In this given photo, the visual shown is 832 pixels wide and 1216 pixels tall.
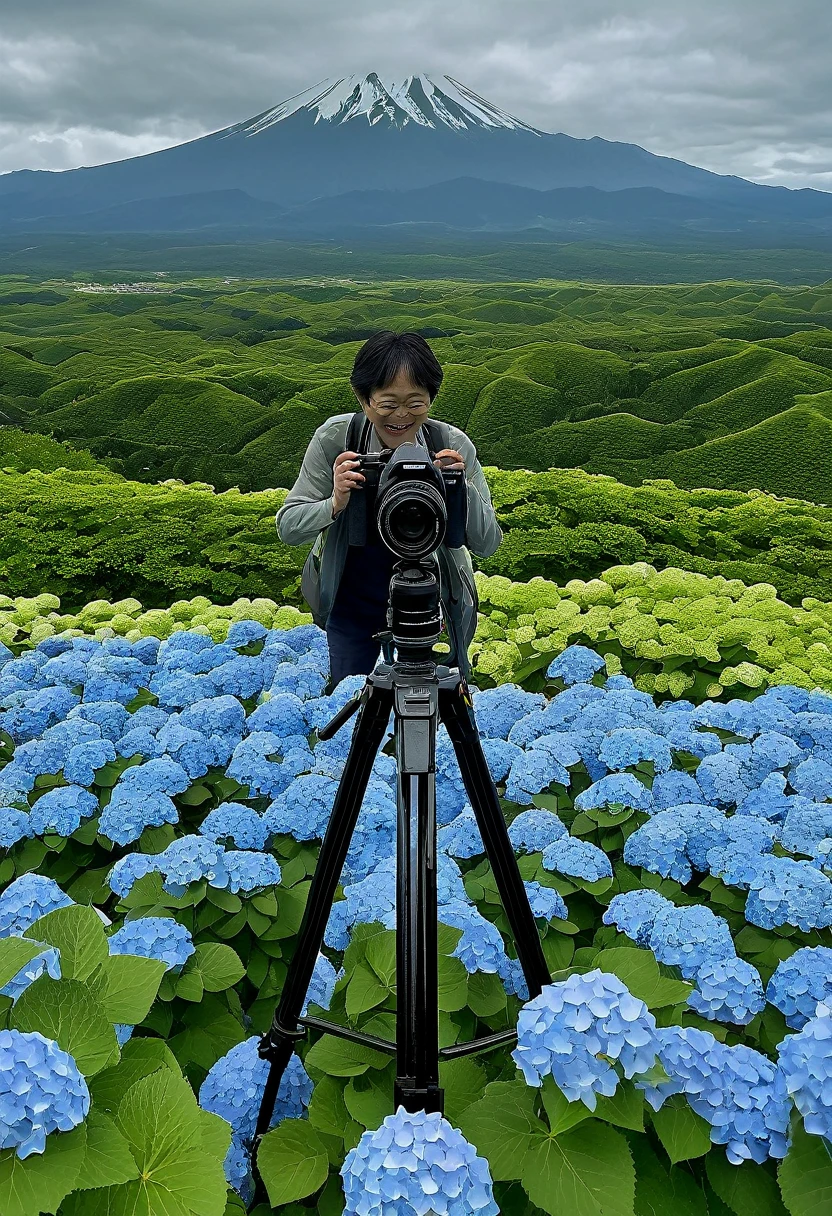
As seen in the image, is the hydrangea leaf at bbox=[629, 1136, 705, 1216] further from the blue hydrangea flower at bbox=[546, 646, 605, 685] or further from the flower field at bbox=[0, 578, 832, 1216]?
the blue hydrangea flower at bbox=[546, 646, 605, 685]

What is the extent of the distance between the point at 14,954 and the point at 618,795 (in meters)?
1.43

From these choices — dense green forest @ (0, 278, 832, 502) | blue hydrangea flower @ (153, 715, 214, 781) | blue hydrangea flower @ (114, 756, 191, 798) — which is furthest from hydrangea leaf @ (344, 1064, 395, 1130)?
dense green forest @ (0, 278, 832, 502)

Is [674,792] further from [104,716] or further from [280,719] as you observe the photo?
[104,716]

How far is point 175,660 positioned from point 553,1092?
7.75 feet

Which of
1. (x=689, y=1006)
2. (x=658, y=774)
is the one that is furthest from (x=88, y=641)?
(x=689, y=1006)

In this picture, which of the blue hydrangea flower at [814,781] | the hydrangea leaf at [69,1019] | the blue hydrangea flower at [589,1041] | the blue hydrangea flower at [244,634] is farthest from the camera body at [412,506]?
the blue hydrangea flower at [244,634]

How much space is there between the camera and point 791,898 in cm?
187

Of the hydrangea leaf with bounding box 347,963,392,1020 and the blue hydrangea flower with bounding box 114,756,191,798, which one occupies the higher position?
the hydrangea leaf with bounding box 347,963,392,1020

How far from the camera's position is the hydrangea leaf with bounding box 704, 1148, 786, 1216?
4.63 feet

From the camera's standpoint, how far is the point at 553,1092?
130cm

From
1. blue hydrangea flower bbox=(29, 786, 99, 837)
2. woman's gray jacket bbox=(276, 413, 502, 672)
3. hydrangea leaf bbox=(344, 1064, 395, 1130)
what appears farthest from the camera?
woman's gray jacket bbox=(276, 413, 502, 672)

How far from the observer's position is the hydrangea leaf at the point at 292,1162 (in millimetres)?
1460

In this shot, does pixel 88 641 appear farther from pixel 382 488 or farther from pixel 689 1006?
pixel 689 1006

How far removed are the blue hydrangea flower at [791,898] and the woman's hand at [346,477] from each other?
1.30 metres
